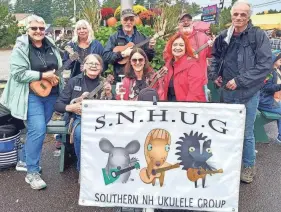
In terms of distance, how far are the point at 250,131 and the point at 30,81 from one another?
2409mm

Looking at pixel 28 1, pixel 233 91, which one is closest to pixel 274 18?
pixel 233 91

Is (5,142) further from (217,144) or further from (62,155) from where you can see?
(217,144)

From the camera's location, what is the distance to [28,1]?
105125 millimetres

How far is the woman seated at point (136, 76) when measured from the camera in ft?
11.9

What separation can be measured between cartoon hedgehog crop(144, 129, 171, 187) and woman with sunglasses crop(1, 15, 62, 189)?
5.64ft

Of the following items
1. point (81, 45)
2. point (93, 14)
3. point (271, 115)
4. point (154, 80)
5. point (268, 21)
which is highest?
A: point (268, 21)

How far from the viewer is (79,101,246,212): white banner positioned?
2568mm

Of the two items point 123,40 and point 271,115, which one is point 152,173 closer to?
point 123,40

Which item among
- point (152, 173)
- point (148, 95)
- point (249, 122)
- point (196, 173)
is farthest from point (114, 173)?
point (249, 122)

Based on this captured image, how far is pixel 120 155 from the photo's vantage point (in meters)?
2.64

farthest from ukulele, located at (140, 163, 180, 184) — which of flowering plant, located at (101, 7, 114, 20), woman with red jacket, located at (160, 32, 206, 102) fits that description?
flowering plant, located at (101, 7, 114, 20)

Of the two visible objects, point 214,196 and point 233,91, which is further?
point 233,91

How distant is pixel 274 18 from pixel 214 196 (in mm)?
31253

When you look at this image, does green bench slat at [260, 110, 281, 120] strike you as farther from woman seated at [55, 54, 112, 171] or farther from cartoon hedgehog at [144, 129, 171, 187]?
cartoon hedgehog at [144, 129, 171, 187]
